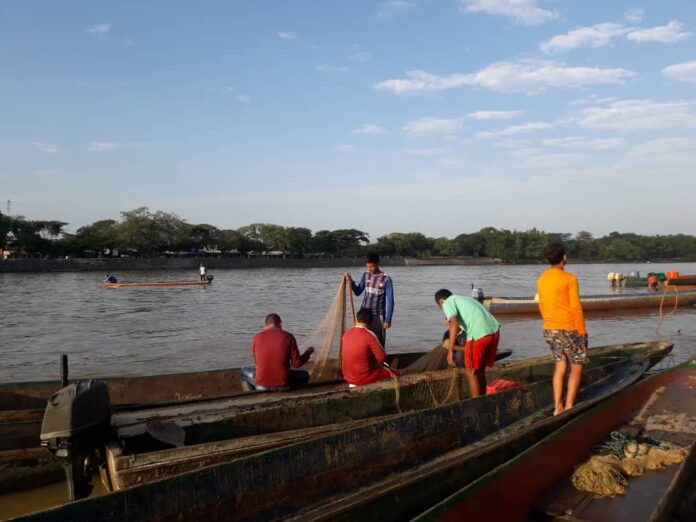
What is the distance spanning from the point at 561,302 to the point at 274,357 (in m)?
3.14

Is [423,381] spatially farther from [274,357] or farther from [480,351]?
[274,357]

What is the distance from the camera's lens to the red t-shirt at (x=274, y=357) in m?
6.01

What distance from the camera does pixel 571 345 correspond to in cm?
539

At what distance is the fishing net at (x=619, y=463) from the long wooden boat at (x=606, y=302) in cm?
1717

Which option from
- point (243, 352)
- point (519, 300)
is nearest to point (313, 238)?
point (519, 300)

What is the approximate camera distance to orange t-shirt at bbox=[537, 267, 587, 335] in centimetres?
529

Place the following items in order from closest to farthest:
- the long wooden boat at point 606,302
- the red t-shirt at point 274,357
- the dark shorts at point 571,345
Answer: the dark shorts at point 571,345 < the red t-shirt at point 274,357 < the long wooden boat at point 606,302

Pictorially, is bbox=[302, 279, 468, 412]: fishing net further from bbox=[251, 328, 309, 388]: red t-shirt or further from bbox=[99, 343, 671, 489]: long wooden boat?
bbox=[251, 328, 309, 388]: red t-shirt

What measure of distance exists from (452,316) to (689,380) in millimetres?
4332

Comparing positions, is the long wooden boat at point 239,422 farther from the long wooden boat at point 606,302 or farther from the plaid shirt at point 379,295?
the long wooden boat at point 606,302

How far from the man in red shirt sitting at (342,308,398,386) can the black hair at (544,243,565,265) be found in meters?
1.98

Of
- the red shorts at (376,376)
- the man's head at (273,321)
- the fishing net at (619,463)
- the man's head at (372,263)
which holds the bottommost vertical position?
the fishing net at (619,463)

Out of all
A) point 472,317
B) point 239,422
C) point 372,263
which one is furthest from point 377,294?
point 239,422

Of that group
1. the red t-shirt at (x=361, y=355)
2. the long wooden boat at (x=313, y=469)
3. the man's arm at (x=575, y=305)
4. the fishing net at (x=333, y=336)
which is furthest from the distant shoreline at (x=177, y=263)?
the man's arm at (x=575, y=305)
